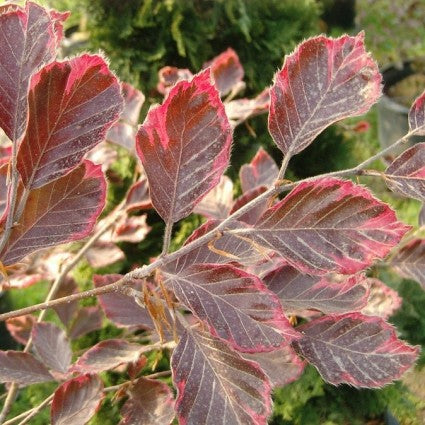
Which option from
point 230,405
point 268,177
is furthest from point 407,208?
point 230,405

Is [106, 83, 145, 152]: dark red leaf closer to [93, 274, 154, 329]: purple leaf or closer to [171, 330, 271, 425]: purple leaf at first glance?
[93, 274, 154, 329]: purple leaf

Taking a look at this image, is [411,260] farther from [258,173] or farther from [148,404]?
[148,404]

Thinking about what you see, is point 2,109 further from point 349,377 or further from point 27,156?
point 349,377

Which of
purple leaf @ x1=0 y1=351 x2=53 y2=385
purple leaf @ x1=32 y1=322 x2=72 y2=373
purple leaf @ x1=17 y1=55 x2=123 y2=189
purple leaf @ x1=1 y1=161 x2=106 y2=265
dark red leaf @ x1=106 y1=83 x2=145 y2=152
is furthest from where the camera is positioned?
dark red leaf @ x1=106 y1=83 x2=145 y2=152

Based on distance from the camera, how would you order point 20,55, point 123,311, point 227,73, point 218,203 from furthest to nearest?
point 227,73 → point 218,203 → point 123,311 → point 20,55

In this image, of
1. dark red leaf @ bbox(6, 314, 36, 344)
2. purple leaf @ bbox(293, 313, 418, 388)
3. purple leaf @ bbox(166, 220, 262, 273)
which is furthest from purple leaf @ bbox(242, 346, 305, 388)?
dark red leaf @ bbox(6, 314, 36, 344)

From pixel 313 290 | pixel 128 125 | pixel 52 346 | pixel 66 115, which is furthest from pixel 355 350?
pixel 128 125
